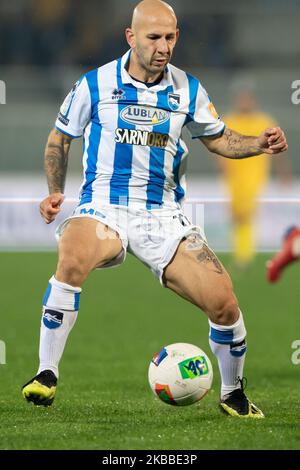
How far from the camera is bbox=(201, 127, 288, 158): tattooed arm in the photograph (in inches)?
212

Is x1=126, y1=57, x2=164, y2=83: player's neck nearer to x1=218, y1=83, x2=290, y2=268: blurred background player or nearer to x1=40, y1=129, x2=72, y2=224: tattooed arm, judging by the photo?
x1=40, y1=129, x2=72, y2=224: tattooed arm

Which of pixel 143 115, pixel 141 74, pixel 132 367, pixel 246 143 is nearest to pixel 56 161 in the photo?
pixel 143 115

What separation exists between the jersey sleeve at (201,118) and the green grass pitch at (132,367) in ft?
5.09

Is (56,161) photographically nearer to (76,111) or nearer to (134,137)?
(76,111)

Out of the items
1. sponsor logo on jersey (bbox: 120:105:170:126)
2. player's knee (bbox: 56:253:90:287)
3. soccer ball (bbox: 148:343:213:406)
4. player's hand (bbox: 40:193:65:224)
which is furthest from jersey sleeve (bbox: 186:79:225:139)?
soccer ball (bbox: 148:343:213:406)

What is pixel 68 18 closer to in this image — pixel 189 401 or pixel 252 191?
pixel 252 191

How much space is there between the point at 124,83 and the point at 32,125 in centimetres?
1209

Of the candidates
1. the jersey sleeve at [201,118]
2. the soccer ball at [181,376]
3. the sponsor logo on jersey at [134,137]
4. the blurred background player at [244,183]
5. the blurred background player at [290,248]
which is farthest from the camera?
the blurred background player at [244,183]

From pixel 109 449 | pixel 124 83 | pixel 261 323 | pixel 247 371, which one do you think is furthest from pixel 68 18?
pixel 109 449

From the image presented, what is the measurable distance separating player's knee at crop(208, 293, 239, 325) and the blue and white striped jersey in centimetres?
67

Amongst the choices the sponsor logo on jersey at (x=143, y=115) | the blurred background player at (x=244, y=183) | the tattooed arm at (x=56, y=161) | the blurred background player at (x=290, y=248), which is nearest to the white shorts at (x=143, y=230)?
the tattooed arm at (x=56, y=161)

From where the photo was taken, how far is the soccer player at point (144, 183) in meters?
5.31

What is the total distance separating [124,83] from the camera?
5.56 m

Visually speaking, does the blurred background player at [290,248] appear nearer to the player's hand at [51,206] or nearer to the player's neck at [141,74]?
the player's neck at [141,74]
